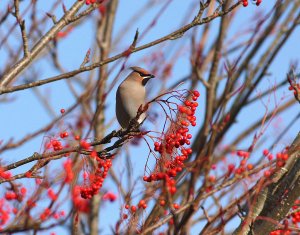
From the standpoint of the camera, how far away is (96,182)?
3.30 meters

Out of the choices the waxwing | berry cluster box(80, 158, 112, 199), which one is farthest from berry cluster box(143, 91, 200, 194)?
the waxwing

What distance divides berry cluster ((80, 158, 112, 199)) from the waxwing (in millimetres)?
1137

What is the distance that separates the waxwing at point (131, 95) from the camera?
14.9ft

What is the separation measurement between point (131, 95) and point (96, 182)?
1432 millimetres

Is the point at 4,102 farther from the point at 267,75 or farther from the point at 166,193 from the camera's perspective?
the point at 166,193

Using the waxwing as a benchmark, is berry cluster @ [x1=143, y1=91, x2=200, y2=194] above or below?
below

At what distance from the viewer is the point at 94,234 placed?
A: 25.5 ft

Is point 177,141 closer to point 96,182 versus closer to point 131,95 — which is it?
point 96,182

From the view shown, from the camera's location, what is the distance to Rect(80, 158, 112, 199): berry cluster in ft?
10.7

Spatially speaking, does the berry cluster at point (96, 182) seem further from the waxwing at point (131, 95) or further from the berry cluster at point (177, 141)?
the waxwing at point (131, 95)

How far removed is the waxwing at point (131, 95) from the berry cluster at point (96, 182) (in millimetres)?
1137

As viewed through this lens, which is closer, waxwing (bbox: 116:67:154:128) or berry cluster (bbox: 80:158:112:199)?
berry cluster (bbox: 80:158:112:199)

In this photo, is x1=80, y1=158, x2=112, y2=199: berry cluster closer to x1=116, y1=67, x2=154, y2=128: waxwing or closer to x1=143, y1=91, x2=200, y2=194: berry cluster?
x1=143, y1=91, x2=200, y2=194: berry cluster

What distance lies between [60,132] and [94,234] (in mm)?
4532
